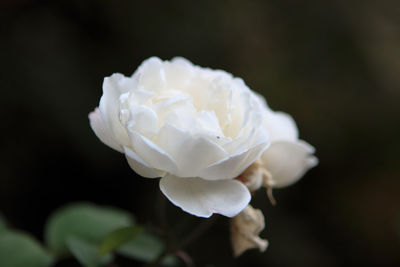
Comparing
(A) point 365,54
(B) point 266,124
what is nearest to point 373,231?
(A) point 365,54

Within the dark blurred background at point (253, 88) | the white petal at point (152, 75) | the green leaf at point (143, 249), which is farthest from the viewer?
the dark blurred background at point (253, 88)

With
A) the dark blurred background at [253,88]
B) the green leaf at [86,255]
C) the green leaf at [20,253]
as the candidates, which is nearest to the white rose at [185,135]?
the green leaf at [86,255]

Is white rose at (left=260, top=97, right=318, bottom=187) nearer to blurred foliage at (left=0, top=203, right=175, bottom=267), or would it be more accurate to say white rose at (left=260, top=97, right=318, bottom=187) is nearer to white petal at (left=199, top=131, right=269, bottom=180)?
white petal at (left=199, top=131, right=269, bottom=180)

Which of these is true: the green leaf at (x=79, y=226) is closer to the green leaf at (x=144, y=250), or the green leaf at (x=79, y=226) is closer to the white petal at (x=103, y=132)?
the green leaf at (x=144, y=250)

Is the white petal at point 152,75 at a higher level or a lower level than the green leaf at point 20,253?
higher

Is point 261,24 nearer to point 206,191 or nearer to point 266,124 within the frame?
point 266,124

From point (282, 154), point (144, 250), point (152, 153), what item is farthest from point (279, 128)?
point (144, 250)

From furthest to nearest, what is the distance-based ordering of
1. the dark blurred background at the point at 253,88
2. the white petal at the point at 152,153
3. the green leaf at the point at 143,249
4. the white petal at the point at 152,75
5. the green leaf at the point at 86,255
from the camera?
the dark blurred background at the point at 253,88, the green leaf at the point at 143,249, the green leaf at the point at 86,255, the white petal at the point at 152,75, the white petal at the point at 152,153

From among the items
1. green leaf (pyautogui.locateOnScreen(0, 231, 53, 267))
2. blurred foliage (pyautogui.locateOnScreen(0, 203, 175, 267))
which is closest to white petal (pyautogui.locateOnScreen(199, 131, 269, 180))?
blurred foliage (pyautogui.locateOnScreen(0, 203, 175, 267))
